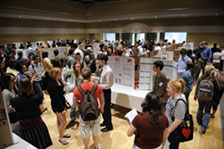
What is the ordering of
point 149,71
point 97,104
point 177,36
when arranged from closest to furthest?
1. point 97,104
2. point 149,71
3. point 177,36

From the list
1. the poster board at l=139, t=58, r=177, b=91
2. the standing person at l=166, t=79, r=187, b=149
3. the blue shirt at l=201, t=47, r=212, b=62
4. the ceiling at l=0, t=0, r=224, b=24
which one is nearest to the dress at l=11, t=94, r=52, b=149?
the standing person at l=166, t=79, r=187, b=149

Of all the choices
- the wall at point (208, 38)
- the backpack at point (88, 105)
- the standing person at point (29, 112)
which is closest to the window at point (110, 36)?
the wall at point (208, 38)

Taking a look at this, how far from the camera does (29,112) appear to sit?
6.79ft

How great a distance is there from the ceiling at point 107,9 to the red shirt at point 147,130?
1185 centimetres

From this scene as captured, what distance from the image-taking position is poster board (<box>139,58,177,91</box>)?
11.5ft

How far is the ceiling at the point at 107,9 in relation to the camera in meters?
10.5

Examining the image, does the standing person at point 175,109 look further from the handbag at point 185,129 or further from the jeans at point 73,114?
the jeans at point 73,114

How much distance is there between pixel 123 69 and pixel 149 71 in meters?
0.73

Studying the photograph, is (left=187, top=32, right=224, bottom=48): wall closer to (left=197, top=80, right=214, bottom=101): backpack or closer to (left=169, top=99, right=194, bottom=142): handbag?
(left=197, top=80, right=214, bottom=101): backpack

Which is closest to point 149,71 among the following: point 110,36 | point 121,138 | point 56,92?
point 121,138

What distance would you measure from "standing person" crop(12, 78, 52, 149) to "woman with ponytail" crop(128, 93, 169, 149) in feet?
4.65

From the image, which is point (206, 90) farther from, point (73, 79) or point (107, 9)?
point (107, 9)

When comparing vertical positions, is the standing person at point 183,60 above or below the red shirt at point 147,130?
above

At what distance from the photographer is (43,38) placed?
1495cm
